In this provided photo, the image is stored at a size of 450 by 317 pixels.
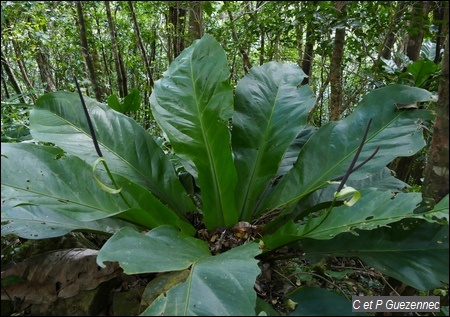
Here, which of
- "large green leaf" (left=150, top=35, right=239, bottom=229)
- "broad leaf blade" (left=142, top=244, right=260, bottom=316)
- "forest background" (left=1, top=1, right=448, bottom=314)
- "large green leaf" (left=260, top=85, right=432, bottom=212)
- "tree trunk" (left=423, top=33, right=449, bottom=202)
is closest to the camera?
"broad leaf blade" (left=142, top=244, right=260, bottom=316)

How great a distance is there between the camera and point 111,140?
130 cm

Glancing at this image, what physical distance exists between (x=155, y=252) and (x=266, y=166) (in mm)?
632

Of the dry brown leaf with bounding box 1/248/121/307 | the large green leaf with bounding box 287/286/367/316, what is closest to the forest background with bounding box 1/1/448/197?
the large green leaf with bounding box 287/286/367/316

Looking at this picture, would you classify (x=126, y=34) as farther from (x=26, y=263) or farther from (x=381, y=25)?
(x=26, y=263)

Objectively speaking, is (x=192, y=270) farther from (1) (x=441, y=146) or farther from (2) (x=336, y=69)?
(2) (x=336, y=69)

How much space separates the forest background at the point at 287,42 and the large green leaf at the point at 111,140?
233mm

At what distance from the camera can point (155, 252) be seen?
83 cm

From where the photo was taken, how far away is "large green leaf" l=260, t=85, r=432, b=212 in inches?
46.0

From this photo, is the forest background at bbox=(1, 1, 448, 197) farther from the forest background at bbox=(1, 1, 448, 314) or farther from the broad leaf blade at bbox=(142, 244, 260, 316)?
the broad leaf blade at bbox=(142, 244, 260, 316)

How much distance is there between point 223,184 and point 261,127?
279 mm

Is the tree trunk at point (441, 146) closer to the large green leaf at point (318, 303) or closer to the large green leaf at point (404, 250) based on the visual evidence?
the large green leaf at point (404, 250)

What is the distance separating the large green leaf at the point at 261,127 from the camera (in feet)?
4.43

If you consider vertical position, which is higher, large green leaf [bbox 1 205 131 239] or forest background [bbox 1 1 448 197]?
forest background [bbox 1 1 448 197]

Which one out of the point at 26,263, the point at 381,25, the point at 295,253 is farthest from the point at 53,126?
the point at 381,25
